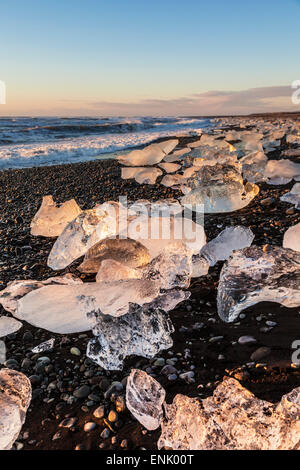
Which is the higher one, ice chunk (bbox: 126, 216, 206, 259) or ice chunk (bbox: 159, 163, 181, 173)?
ice chunk (bbox: 159, 163, 181, 173)

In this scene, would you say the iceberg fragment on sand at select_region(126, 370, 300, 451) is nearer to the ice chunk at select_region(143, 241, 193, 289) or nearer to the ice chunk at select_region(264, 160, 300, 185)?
the ice chunk at select_region(143, 241, 193, 289)

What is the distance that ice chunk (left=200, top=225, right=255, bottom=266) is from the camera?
2600mm

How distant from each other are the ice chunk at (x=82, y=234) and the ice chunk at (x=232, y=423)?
1.76 metres

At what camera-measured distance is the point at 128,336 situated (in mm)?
1646

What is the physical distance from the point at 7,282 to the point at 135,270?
101cm

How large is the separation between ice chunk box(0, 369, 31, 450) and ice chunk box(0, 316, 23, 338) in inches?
16.9

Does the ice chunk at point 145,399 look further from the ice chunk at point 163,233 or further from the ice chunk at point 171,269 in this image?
the ice chunk at point 163,233

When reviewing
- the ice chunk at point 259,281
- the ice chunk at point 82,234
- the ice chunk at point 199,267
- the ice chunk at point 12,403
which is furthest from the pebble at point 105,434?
the ice chunk at point 82,234

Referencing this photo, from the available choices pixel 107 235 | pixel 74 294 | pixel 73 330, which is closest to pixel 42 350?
pixel 73 330

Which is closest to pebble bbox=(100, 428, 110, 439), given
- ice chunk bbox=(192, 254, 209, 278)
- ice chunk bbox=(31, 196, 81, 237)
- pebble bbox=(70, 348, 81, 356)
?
pebble bbox=(70, 348, 81, 356)

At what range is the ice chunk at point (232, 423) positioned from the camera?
1.10m

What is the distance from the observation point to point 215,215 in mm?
3691

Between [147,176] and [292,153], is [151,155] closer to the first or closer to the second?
[147,176]

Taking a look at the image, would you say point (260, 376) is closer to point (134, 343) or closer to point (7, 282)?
point (134, 343)
